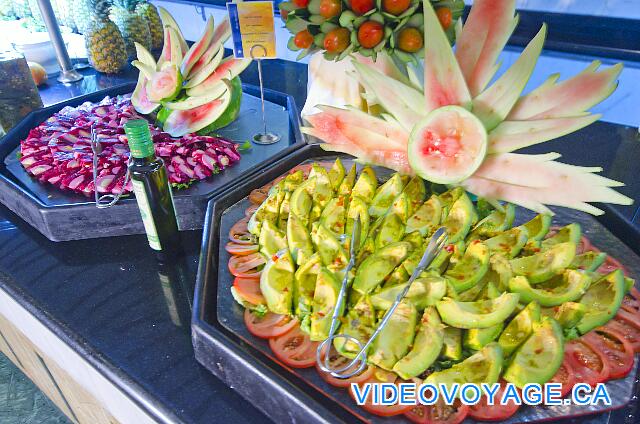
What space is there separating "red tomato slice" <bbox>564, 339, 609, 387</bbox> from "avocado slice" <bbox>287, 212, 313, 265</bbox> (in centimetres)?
52

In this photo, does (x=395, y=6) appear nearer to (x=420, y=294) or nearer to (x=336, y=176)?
(x=336, y=176)

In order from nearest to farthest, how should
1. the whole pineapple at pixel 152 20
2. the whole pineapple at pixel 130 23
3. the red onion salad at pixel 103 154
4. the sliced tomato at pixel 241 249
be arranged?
the sliced tomato at pixel 241 249 → the red onion salad at pixel 103 154 → the whole pineapple at pixel 130 23 → the whole pineapple at pixel 152 20

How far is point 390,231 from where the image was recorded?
3.17 feet

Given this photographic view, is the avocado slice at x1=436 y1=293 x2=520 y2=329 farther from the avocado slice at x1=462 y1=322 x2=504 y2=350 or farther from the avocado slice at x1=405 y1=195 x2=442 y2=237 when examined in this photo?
the avocado slice at x1=405 y1=195 x2=442 y2=237

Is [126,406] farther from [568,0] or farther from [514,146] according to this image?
[568,0]

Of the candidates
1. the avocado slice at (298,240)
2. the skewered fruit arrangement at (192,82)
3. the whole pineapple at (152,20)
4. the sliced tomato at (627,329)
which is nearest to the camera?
the sliced tomato at (627,329)

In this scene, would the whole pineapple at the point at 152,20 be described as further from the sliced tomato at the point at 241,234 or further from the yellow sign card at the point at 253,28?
the sliced tomato at the point at 241,234

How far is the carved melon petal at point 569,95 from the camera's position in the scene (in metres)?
0.94

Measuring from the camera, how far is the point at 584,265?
91cm

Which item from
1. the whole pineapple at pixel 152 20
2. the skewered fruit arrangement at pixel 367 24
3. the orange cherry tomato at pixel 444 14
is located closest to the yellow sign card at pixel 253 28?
the skewered fruit arrangement at pixel 367 24

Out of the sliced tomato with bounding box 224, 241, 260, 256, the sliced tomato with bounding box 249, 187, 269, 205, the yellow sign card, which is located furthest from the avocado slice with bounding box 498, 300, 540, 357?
the yellow sign card

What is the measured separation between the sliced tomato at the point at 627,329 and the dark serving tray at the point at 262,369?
0.08m

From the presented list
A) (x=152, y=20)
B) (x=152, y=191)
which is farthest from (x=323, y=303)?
(x=152, y=20)

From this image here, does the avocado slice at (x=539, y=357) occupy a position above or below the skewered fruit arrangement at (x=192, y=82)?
below
